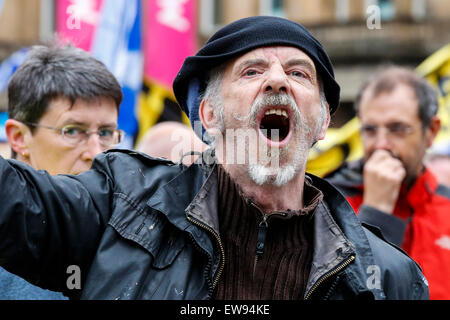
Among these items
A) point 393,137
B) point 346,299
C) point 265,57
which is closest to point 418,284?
point 346,299

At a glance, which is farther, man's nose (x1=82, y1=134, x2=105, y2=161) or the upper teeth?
man's nose (x1=82, y1=134, x2=105, y2=161)

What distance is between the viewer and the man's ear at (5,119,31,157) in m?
3.06

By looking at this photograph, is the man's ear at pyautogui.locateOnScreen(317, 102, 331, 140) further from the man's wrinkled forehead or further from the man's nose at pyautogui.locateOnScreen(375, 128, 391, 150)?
the man's nose at pyautogui.locateOnScreen(375, 128, 391, 150)

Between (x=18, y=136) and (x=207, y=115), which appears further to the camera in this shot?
(x=18, y=136)

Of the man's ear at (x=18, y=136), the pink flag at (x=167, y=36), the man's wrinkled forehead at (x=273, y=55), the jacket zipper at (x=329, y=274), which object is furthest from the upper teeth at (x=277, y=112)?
the pink flag at (x=167, y=36)

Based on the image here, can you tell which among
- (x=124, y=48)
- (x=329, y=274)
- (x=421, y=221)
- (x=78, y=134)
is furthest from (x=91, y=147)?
(x=124, y=48)

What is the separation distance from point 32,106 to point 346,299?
5.31 ft

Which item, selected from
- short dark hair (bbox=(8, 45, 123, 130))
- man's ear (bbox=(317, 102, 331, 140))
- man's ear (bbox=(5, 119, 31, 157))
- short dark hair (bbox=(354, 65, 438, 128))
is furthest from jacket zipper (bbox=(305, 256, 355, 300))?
short dark hair (bbox=(354, 65, 438, 128))

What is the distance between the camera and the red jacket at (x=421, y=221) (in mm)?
3424

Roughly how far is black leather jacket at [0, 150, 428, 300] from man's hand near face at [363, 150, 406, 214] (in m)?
1.29

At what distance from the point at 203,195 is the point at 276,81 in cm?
49

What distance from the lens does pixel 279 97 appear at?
249cm

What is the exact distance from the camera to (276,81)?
248cm

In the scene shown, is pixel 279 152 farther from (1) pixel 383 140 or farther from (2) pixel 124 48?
(2) pixel 124 48
